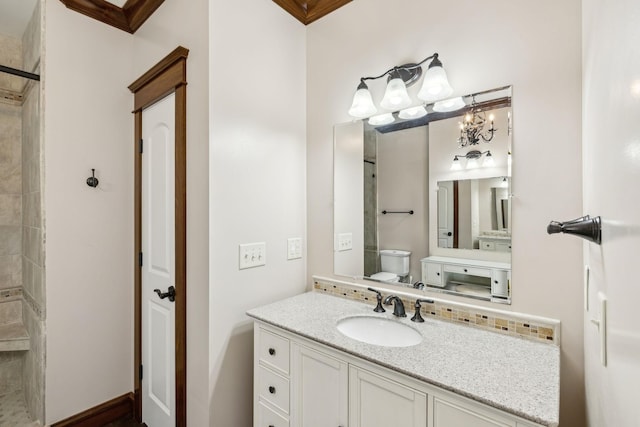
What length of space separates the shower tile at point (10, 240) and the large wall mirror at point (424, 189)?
2440 millimetres

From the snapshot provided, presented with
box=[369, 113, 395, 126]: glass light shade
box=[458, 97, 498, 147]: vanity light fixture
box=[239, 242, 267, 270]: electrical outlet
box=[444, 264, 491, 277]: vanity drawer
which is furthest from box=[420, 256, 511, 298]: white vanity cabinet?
box=[239, 242, 267, 270]: electrical outlet

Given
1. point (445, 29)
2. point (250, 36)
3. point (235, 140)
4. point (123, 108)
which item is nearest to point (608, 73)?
point (445, 29)

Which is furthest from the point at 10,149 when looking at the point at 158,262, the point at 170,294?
the point at 170,294

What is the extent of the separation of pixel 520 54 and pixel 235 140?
54.1 inches

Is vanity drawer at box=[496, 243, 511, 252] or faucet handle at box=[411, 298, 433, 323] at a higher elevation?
vanity drawer at box=[496, 243, 511, 252]

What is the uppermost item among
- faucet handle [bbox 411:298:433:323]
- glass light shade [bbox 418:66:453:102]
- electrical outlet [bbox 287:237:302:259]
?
glass light shade [bbox 418:66:453:102]

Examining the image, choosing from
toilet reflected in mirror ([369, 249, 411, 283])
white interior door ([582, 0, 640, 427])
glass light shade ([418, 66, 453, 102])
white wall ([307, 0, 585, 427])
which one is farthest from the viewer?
toilet reflected in mirror ([369, 249, 411, 283])

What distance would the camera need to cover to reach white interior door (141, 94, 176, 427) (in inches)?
69.9

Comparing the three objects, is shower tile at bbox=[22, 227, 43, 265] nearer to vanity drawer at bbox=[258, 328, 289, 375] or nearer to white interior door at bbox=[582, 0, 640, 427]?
vanity drawer at bbox=[258, 328, 289, 375]

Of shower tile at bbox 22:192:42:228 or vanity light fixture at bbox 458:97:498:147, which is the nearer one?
vanity light fixture at bbox 458:97:498:147

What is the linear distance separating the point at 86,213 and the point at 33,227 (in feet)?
1.29

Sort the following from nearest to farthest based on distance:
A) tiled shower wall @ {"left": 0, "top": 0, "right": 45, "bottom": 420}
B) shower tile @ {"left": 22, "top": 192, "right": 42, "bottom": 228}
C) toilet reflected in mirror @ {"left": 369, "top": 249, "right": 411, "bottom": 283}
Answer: toilet reflected in mirror @ {"left": 369, "top": 249, "right": 411, "bottom": 283}, shower tile @ {"left": 22, "top": 192, "right": 42, "bottom": 228}, tiled shower wall @ {"left": 0, "top": 0, "right": 45, "bottom": 420}

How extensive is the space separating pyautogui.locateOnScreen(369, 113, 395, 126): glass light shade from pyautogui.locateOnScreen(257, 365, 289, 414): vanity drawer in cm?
140

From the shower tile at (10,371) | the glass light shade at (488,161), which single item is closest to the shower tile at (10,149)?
the shower tile at (10,371)
